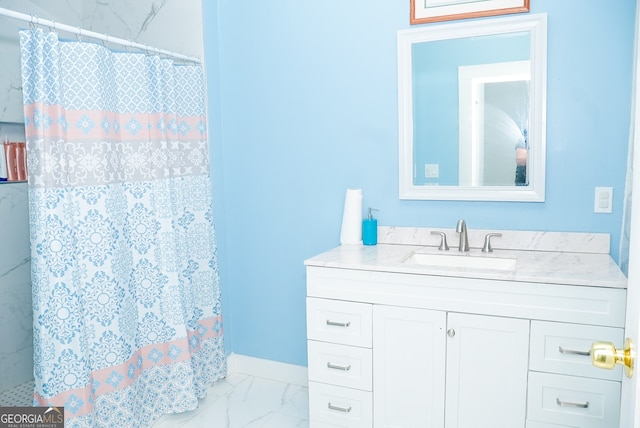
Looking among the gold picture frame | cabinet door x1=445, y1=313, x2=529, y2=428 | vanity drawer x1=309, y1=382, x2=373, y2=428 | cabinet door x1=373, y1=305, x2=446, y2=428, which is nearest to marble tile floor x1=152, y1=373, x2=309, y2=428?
vanity drawer x1=309, y1=382, x2=373, y2=428

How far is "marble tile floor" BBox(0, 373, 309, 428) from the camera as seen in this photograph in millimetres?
2471

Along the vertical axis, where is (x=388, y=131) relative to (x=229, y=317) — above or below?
above

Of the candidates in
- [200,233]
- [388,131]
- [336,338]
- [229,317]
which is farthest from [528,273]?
[229,317]

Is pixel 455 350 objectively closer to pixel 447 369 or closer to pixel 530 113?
pixel 447 369

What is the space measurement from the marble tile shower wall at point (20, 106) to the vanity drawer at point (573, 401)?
7.56ft

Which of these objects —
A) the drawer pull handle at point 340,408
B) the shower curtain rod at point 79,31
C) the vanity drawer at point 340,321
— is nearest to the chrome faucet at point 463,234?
the vanity drawer at point 340,321

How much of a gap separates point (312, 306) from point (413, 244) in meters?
0.63

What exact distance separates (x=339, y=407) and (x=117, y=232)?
1240 mm

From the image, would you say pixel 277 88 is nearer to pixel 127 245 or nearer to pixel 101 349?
pixel 127 245

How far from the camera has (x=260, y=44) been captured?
2752 mm

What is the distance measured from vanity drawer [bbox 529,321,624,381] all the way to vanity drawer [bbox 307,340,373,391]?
66cm

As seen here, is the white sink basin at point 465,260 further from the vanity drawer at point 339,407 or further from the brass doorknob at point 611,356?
the brass doorknob at point 611,356

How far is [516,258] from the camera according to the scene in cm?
215

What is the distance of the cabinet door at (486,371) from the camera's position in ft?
6.05
